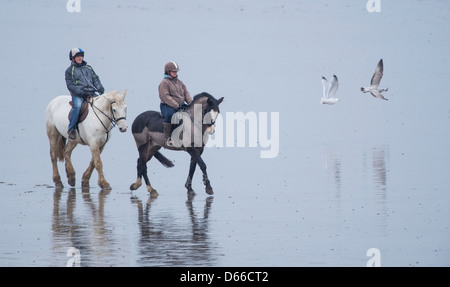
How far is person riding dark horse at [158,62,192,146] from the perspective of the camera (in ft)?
71.0

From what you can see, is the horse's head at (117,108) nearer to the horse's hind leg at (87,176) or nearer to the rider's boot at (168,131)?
the rider's boot at (168,131)

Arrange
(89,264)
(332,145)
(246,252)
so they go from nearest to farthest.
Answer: (89,264), (246,252), (332,145)

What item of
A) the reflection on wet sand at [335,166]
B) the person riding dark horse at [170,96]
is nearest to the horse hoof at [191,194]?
the person riding dark horse at [170,96]

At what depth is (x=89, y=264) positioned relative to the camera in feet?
49.1

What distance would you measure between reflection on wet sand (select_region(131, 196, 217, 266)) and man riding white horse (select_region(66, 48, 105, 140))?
131 inches

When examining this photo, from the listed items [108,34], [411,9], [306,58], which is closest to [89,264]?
[306,58]

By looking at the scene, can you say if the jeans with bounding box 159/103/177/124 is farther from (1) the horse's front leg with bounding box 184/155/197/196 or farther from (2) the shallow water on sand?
(2) the shallow water on sand

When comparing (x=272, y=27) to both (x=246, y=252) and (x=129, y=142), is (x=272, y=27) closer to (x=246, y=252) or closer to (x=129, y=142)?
(x=129, y=142)

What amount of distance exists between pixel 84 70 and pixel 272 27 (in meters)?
43.0

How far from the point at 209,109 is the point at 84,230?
13.4 feet

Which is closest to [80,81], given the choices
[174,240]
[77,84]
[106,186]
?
[77,84]

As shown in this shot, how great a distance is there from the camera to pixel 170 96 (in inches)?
857

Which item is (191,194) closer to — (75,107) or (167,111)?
(167,111)

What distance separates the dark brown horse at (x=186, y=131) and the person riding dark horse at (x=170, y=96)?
111 millimetres
